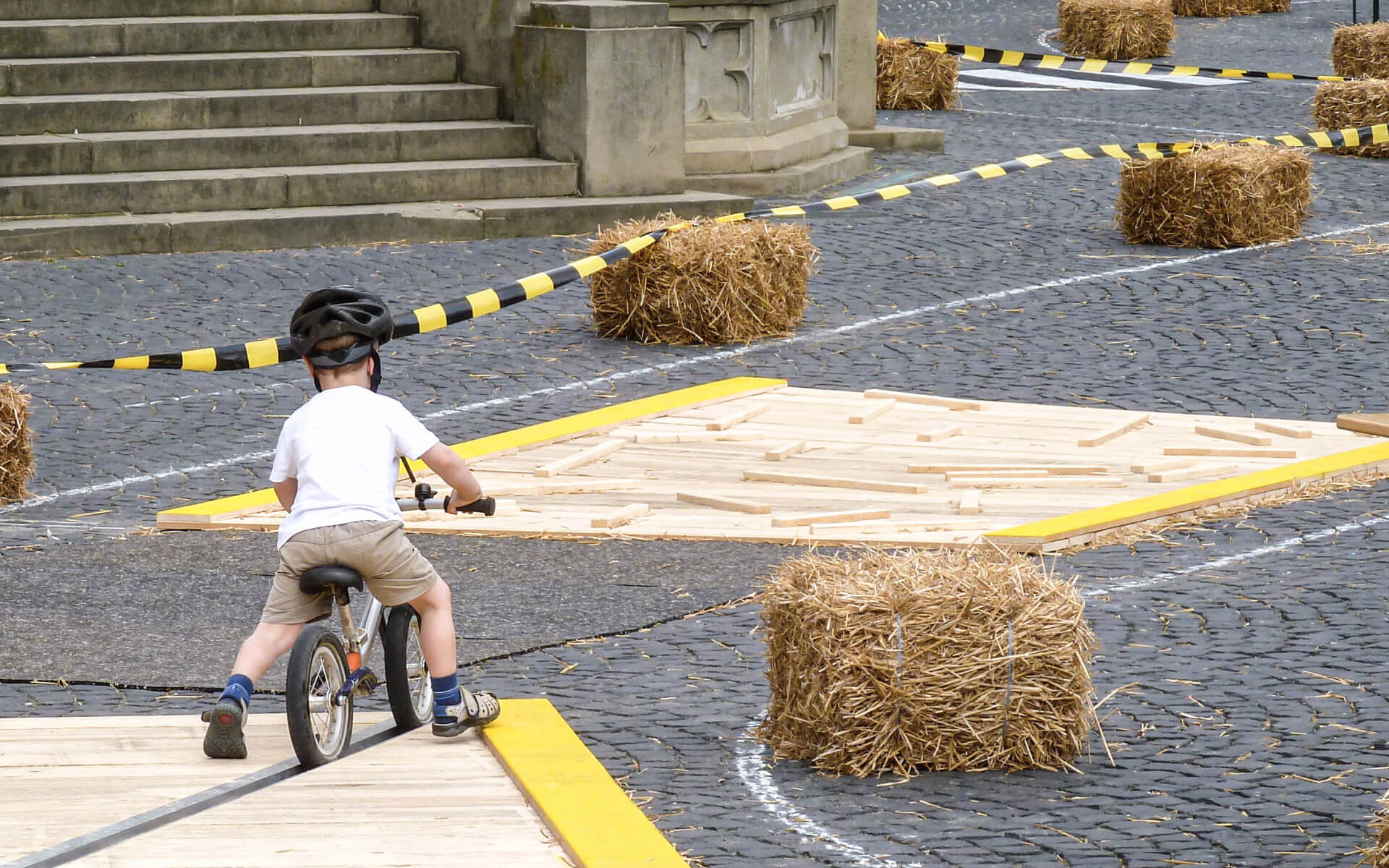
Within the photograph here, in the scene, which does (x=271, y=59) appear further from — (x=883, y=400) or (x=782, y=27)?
(x=883, y=400)

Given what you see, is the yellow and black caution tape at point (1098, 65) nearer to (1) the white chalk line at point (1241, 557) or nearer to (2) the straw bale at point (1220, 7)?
(2) the straw bale at point (1220, 7)

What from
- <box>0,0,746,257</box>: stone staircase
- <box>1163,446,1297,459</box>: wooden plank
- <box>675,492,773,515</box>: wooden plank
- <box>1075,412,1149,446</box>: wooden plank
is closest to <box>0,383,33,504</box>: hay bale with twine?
<box>675,492,773,515</box>: wooden plank

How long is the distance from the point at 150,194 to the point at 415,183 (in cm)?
188

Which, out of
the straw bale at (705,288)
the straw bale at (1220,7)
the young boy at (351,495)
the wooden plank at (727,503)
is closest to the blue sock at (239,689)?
the young boy at (351,495)

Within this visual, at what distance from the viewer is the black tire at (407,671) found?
5.94 meters

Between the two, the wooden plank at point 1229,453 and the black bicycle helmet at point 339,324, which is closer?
the black bicycle helmet at point 339,324

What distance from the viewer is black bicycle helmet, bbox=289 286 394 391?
19.3ft

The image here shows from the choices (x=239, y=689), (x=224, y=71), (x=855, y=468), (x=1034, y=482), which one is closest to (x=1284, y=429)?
(x=1034, y=482)

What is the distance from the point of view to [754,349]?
12273 mm

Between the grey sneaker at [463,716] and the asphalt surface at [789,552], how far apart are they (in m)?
0.40

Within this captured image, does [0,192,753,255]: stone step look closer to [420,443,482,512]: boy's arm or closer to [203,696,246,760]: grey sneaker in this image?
[420,443,482,512]: boy's arm

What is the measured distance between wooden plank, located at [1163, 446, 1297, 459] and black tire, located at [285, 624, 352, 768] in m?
4.81

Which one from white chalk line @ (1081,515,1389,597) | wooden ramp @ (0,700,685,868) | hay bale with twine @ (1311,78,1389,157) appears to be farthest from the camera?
hay bale with twine @ (1311,78,1389,157)

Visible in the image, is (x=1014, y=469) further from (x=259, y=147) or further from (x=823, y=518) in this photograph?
(x=259, y=147)
